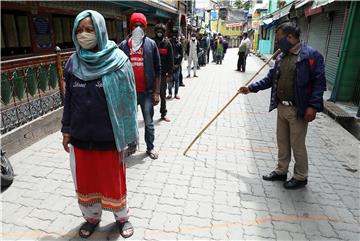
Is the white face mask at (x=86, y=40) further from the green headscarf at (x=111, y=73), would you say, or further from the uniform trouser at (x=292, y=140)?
the uniform trouser at (x=292, y=140)

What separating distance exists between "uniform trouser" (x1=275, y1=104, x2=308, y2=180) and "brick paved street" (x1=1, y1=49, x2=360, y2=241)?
0.83ft

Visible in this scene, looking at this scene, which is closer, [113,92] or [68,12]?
[113,92]

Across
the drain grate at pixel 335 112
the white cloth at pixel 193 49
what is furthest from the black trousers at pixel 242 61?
the drain grate at pixel 335 112

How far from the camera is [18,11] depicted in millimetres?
6508

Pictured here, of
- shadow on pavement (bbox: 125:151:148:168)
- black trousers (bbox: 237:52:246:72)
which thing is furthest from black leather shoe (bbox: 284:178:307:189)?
black trousers (bbox: 237:52:246:72)

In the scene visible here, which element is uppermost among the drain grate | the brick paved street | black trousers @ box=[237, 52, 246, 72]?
black trousers @ box=[237, 52, 246, 72]

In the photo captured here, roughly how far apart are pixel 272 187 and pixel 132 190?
171 cm

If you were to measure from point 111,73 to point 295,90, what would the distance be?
76.0 inches

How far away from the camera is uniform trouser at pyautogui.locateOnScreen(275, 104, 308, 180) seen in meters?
3.11

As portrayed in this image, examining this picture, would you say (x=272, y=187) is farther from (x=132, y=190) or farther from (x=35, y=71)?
(x=35, y=71)

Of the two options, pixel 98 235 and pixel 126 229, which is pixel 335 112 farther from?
pixel 98 235

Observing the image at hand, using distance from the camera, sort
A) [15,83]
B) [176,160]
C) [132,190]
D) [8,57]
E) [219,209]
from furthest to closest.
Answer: [8,57] < [15,83] < [176,160] < [132,190] < [219,209]

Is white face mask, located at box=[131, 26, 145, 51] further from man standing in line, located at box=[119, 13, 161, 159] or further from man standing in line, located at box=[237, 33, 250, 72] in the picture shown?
man standing in line, located at box=[237, 33, 250, 72]

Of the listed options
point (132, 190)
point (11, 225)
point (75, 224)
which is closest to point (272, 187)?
point (132, 190)
